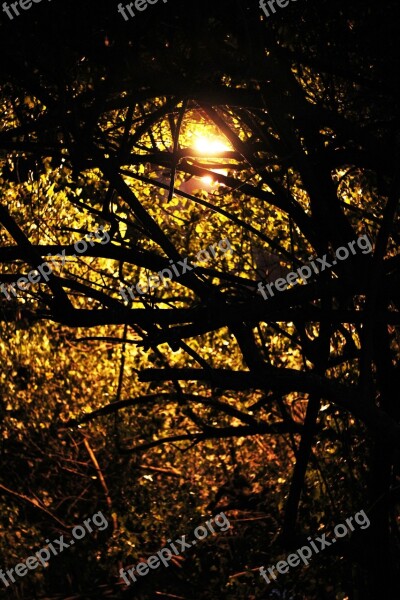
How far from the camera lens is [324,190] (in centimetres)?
548

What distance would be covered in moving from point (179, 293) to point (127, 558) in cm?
406

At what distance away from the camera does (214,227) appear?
9.20 meters

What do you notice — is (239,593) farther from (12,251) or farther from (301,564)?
(12,251)

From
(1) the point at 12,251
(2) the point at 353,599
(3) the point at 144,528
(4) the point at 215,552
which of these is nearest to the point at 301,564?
(2) the point at 353,599

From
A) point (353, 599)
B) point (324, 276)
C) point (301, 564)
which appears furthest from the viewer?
point (301, 564)

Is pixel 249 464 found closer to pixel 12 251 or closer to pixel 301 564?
pixel 301 564

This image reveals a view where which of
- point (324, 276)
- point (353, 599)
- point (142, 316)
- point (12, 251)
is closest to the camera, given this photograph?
point (142, 316)

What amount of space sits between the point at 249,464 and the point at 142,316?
8.15 m

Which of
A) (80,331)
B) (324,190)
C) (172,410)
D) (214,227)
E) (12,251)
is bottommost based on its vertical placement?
(12,251)

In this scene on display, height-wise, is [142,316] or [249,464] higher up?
[249,464]

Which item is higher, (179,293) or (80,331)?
(80,331)

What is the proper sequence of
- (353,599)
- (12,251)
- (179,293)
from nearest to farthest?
1. (12,251)
2. (353,599)
3. (179,293)

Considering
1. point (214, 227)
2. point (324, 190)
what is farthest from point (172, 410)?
point (324, 190)

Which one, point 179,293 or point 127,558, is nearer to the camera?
point 179,293
